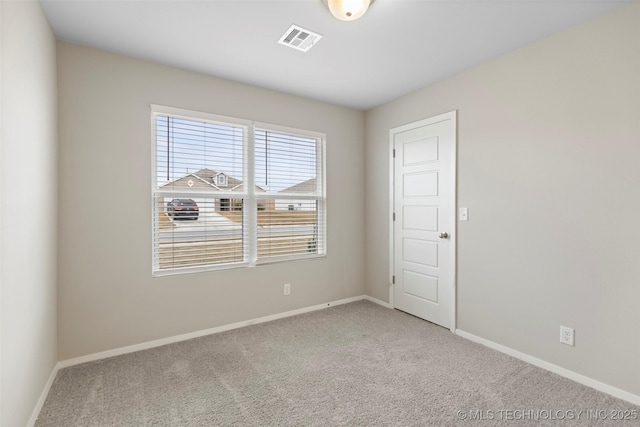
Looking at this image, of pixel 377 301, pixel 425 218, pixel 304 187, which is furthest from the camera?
pixel 377 301

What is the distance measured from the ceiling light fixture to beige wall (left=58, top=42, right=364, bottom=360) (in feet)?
5.06

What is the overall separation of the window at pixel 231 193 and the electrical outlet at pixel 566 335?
7.63 ft

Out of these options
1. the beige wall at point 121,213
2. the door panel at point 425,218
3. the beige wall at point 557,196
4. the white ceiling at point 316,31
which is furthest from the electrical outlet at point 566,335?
the beige wall at point 121,213

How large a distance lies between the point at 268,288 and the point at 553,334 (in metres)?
2.52

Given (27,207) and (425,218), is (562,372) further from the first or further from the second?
(27,207)

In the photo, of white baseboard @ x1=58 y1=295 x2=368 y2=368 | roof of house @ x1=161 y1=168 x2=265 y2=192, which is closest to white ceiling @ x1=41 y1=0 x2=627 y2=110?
roof of house @ x1=161 y1=168 x2=265 y2=192

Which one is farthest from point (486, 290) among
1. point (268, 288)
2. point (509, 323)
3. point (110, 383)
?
point (110, 383)

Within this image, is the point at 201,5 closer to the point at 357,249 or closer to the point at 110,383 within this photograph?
the point at 110,383

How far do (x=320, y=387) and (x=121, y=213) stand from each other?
2.08 metres

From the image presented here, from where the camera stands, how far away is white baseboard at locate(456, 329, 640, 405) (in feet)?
6.39

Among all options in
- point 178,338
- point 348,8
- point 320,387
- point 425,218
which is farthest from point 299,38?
point 178,338

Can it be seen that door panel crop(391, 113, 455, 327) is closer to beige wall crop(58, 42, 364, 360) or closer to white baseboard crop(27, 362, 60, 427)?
beige wall crop(58, 42, 364, 360)

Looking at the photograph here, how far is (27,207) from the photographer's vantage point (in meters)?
1.68

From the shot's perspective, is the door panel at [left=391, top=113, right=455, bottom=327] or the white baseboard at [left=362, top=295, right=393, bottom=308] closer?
the door panel at [left=391, top=113, right=455, bottom=327]
